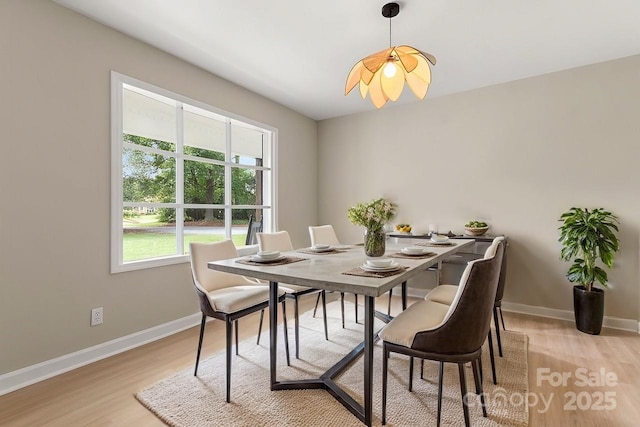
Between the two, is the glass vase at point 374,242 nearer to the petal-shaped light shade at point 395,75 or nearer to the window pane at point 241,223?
the petal-shaped light shade at point 395,75

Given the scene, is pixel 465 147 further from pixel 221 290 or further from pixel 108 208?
pixel 108 208

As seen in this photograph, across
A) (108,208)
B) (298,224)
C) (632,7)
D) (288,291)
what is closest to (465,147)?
(632,7)

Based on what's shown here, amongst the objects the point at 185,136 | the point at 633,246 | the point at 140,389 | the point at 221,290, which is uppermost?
the point at 185,136

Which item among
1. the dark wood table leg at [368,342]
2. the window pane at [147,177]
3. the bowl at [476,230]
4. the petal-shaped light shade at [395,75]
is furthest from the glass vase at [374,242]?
the window pane at [147,177]

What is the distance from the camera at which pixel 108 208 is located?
2.54 meters

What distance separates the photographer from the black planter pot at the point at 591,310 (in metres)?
2.89

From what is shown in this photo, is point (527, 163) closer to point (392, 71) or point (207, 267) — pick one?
point (392, 71)

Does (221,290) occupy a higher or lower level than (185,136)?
lower

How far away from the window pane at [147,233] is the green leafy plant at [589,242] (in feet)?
12.8

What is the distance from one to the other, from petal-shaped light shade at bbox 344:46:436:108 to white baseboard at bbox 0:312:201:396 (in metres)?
2.67

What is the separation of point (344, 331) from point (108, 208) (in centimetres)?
231

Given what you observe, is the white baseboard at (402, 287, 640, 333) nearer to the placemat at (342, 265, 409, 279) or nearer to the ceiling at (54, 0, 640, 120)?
the ceiling at (54, 0, 640, 120)

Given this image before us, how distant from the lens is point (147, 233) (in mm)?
3094

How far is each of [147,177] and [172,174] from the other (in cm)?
24
